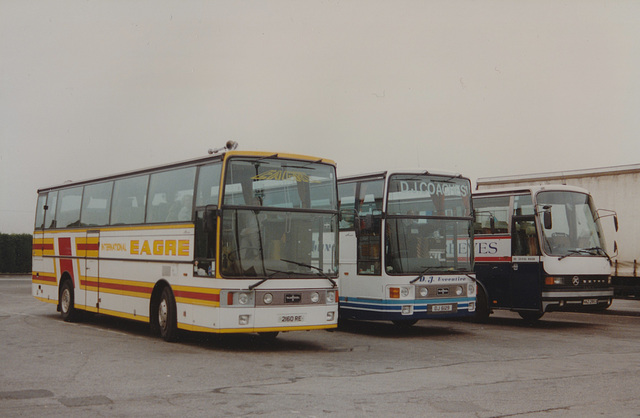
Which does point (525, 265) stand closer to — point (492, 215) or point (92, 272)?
point (492, 215)

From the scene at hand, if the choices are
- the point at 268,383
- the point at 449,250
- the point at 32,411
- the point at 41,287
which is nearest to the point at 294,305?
the point at 268,383

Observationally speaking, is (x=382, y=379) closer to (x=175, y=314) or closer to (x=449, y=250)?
(x=175, y=314)

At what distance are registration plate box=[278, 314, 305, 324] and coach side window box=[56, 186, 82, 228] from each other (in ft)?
22.6

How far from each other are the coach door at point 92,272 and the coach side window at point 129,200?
1006mm

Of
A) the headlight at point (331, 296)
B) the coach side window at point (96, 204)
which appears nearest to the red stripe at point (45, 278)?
the coach side window at point (96, 204)

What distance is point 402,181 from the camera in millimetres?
14906

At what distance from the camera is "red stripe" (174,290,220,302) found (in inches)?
468


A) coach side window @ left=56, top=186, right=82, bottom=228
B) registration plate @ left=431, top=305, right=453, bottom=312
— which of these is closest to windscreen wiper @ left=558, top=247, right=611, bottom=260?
registration plate @ left=431, top=305, right=453, bottom=312

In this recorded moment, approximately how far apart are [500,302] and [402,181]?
430cm

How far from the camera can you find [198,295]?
1229 cm

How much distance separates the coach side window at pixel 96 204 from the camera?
52.3 ft

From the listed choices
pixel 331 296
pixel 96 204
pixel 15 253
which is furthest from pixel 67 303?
pixel 15 253

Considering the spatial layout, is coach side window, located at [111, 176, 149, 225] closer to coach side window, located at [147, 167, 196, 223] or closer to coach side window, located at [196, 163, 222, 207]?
coach side window, located at [147, 167, 196, 223]

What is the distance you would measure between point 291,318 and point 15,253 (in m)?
36.3
